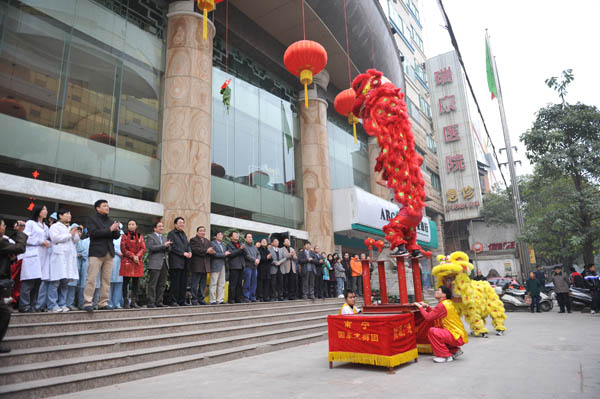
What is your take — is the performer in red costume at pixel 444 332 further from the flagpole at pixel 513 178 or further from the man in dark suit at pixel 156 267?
the flagpole at pixel 513 178

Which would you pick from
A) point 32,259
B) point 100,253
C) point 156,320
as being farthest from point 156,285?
point 32,259

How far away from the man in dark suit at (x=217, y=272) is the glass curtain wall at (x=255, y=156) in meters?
4.66

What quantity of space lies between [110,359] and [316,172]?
13378 mm

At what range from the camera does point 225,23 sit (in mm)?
14273

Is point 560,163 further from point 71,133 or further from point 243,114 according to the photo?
point 71,133

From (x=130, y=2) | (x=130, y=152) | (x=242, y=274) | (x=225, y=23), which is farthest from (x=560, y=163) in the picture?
(x=130, y=2)

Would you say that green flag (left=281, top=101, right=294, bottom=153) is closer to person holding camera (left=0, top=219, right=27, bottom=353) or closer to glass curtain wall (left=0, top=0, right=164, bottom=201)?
glass curtain wall (left=0, top=0, right=164, bottom=201)

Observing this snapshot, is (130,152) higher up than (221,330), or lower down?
higher up

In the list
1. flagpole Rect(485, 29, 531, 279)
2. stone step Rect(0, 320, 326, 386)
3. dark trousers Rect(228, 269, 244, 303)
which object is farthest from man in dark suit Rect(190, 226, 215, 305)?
flagpole Rect(485, 29, 531, 279)

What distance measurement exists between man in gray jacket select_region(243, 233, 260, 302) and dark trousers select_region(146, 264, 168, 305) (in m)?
2.13

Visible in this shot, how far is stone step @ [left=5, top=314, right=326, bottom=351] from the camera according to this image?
473 centimetres

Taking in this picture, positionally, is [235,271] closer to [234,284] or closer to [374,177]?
[234,284]

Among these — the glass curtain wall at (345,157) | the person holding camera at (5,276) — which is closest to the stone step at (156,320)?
the person holding camera at (5,276)

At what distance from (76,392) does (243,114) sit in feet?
40.2
